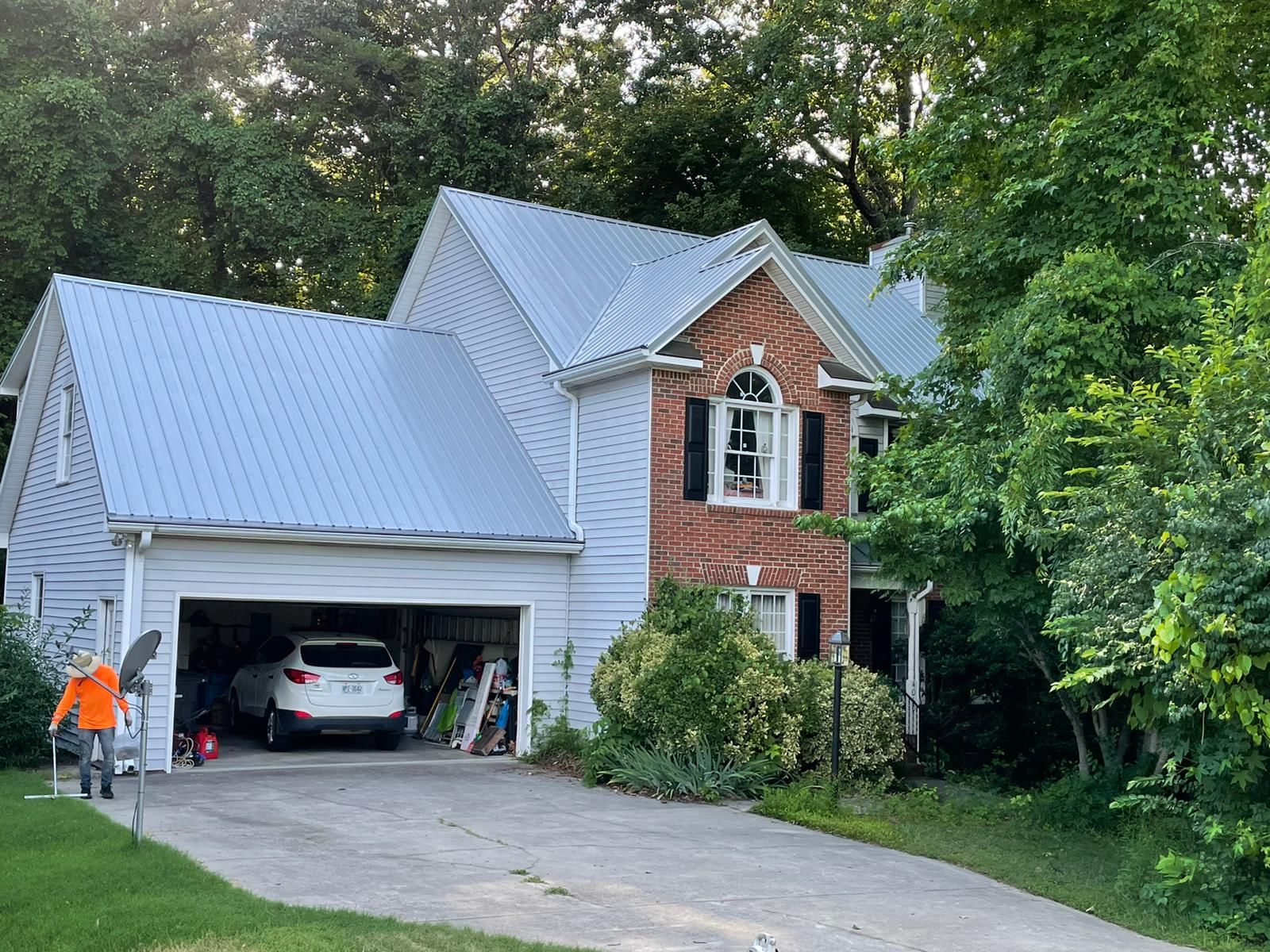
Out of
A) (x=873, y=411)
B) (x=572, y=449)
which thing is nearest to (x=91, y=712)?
(x=572, y=449)

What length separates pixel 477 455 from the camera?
781 inches

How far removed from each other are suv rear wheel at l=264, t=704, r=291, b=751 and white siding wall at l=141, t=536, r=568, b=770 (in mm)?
2425

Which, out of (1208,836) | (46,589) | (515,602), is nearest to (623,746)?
(515,602)

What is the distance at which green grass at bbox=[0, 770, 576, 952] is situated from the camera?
7.65 metres

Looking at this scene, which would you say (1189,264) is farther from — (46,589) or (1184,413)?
(46,589)

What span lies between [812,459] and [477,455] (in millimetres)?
5041

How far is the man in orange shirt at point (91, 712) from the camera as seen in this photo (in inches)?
523

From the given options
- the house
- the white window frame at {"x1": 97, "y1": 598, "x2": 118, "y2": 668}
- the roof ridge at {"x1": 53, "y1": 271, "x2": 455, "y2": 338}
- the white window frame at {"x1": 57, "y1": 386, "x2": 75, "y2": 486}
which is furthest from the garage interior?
the roof ridge at {"x1": 53, "y1": 271, "x2": 455, "y2": 338}

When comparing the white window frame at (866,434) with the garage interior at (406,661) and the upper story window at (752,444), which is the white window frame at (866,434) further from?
the garage interior at (406,661)

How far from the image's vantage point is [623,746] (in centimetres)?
1619

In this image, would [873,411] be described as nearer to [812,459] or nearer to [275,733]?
[812,459]

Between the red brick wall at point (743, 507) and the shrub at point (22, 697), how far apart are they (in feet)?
26.0

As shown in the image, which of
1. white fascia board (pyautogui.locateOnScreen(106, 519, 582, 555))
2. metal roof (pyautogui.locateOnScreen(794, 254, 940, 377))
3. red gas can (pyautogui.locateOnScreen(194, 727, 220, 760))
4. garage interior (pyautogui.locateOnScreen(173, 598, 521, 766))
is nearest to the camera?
white fascia board (pyautogui.locateOnScreen(106, 519, 582, 555))

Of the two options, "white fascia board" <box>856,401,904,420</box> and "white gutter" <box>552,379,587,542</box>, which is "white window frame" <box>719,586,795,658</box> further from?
"white fascia board" <box>856,401,904,420</box>
